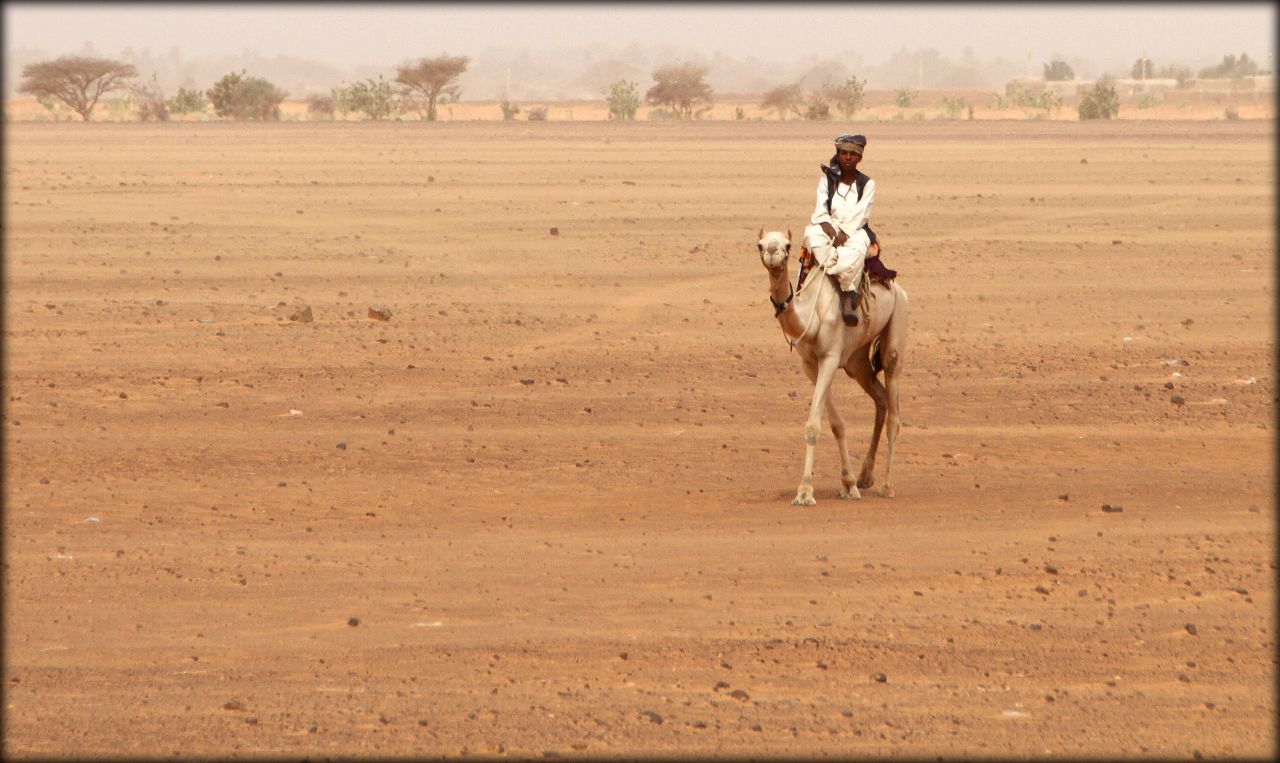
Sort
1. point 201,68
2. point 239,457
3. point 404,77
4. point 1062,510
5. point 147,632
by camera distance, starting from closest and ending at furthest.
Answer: point 147,632
point 1062,510
point 239,457
point 404,77
point 201,68

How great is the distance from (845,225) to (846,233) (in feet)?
0.17

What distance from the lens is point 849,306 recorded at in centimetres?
1151

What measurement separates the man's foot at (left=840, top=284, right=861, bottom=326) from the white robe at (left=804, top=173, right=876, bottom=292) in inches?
3.0

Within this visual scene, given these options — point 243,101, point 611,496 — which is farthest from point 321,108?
point 611,496

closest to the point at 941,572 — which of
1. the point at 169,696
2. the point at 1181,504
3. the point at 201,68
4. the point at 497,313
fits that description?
the point at 1181,504

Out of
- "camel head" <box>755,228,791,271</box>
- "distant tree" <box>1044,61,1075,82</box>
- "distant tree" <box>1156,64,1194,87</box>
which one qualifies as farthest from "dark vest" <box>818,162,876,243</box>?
"distant tree" <box>1044,61,1075,82</box>

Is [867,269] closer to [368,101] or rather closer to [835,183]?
[835,183]

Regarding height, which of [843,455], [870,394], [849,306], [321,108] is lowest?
[843,455]

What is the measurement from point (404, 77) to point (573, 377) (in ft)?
168

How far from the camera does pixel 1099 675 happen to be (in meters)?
8.49

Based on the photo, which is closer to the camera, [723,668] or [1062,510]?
[723,668]

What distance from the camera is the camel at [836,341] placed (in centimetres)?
1140

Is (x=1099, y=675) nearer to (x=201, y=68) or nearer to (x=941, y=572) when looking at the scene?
(x=941, y=572)

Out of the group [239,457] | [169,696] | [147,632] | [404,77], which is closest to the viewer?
[169,696]
